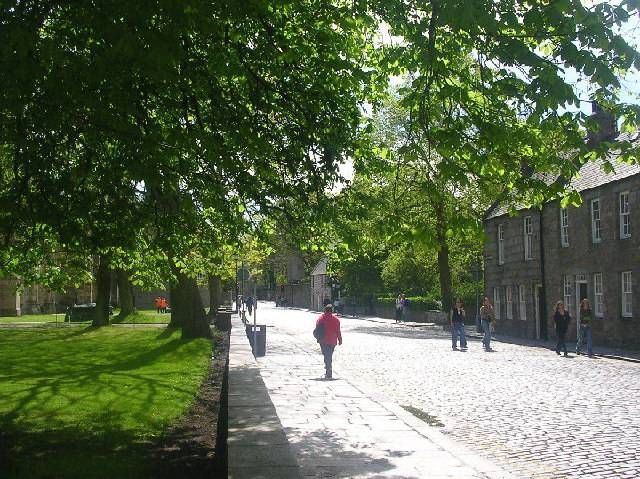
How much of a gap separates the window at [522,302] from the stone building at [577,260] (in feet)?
0.15

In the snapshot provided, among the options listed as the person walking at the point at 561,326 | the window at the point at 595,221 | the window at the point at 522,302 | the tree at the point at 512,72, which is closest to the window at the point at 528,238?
the window at the point at 522,302

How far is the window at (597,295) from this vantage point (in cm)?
2888

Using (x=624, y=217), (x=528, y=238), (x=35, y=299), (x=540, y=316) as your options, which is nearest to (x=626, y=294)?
(x=624, y=217)

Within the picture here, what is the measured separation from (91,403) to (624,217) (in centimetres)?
2052

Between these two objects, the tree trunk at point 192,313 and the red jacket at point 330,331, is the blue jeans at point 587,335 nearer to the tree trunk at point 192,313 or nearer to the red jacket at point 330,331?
the red jacket at point 330,331

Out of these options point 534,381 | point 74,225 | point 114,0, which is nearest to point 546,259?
point 534,381

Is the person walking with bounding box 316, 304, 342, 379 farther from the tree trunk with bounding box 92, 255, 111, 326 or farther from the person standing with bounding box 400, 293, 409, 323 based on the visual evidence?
the person standing with bounding box 400, 293, 409, 323

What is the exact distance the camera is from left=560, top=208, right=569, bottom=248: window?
31.6m

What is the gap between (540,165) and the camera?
973 centimetres

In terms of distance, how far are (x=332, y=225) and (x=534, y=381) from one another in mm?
6284

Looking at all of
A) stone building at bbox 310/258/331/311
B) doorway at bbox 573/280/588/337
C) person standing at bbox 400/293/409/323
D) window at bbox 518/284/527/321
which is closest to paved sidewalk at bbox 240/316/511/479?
doorway at bbox 573/280/588/337

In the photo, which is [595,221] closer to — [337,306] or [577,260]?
[577,260]

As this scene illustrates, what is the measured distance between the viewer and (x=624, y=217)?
89.3 ft

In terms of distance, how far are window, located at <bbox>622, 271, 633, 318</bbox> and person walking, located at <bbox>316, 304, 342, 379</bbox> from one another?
14100 mm
